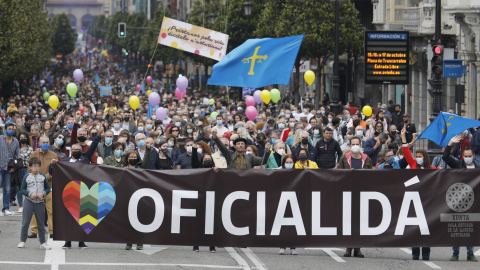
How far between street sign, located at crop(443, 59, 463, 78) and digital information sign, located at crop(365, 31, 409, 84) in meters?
3.37

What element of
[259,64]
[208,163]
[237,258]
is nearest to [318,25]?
[259,64]

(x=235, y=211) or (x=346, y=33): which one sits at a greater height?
(x=346, y=33)

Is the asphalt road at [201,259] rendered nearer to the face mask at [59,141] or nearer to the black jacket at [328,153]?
the face mask at [59,141]

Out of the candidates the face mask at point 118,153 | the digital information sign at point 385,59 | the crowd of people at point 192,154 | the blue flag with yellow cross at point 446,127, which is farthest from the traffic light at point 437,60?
the face mask at point 118,153

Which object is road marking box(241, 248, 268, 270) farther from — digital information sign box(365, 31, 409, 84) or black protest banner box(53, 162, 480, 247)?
digital information sign box(365, 31, 409, 84)

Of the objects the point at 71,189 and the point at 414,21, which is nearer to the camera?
the point at 71,189

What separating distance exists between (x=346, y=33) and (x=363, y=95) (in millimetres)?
8476

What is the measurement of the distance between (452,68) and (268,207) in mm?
11855

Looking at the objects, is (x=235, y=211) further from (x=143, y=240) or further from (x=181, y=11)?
(x=181, y=11)

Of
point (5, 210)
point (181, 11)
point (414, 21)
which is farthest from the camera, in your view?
point (181, 11)

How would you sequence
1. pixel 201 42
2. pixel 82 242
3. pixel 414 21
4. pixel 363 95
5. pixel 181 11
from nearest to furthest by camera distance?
pixel 82 242
pixel 201 42
pixel 414 21
pixel 363 95
pixel 181 11

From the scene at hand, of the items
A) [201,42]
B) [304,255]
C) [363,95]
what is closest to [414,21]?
[363,95]

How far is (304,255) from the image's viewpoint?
16.1 m

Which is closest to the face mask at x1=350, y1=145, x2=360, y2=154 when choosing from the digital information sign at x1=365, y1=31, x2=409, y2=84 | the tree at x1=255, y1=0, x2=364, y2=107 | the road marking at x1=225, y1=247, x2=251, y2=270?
the road marking at x1=225, y1=247, x2=251, y2=270
